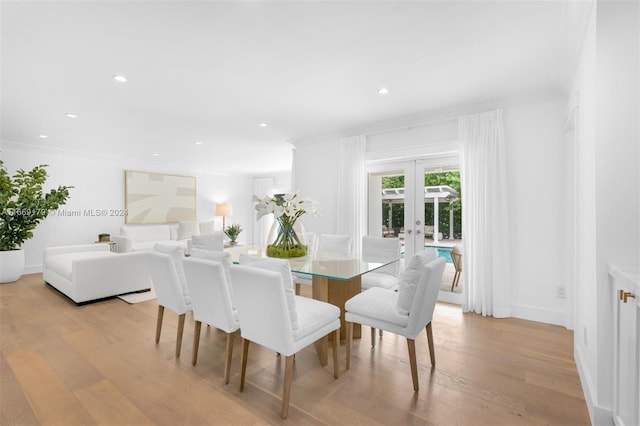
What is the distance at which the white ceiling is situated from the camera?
186 cm

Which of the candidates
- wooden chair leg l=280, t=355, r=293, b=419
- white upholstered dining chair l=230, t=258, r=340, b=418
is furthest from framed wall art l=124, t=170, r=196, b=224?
wooden chair leg l=280, t=355, r=293, b=419

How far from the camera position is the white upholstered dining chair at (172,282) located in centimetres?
241

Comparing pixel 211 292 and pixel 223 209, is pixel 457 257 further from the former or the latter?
pixel 223 209

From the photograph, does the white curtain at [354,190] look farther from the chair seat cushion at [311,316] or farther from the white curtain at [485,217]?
the chair seat cushion at [311,316]

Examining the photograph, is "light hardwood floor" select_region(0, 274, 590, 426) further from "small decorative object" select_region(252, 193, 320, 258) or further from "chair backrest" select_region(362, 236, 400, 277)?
"small decorative object" select_region(252, 193, 320, 258)

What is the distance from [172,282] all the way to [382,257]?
2.09m

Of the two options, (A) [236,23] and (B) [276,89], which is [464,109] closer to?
(B) [276,89]

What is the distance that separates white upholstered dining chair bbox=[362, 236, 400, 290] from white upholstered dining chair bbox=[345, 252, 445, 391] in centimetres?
79

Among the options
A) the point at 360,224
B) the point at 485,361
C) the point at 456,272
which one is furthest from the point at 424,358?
the point at 360,224

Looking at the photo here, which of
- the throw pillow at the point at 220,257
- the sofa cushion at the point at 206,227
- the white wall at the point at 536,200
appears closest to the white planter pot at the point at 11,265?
the sofa cushion at the point at 206,227

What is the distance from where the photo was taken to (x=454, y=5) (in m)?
1.80

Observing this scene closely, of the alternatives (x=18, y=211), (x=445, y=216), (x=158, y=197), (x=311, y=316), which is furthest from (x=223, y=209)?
(x=311, y=316)

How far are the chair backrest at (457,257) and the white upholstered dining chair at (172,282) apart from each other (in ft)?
10.6

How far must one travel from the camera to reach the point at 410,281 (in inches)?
77.0
